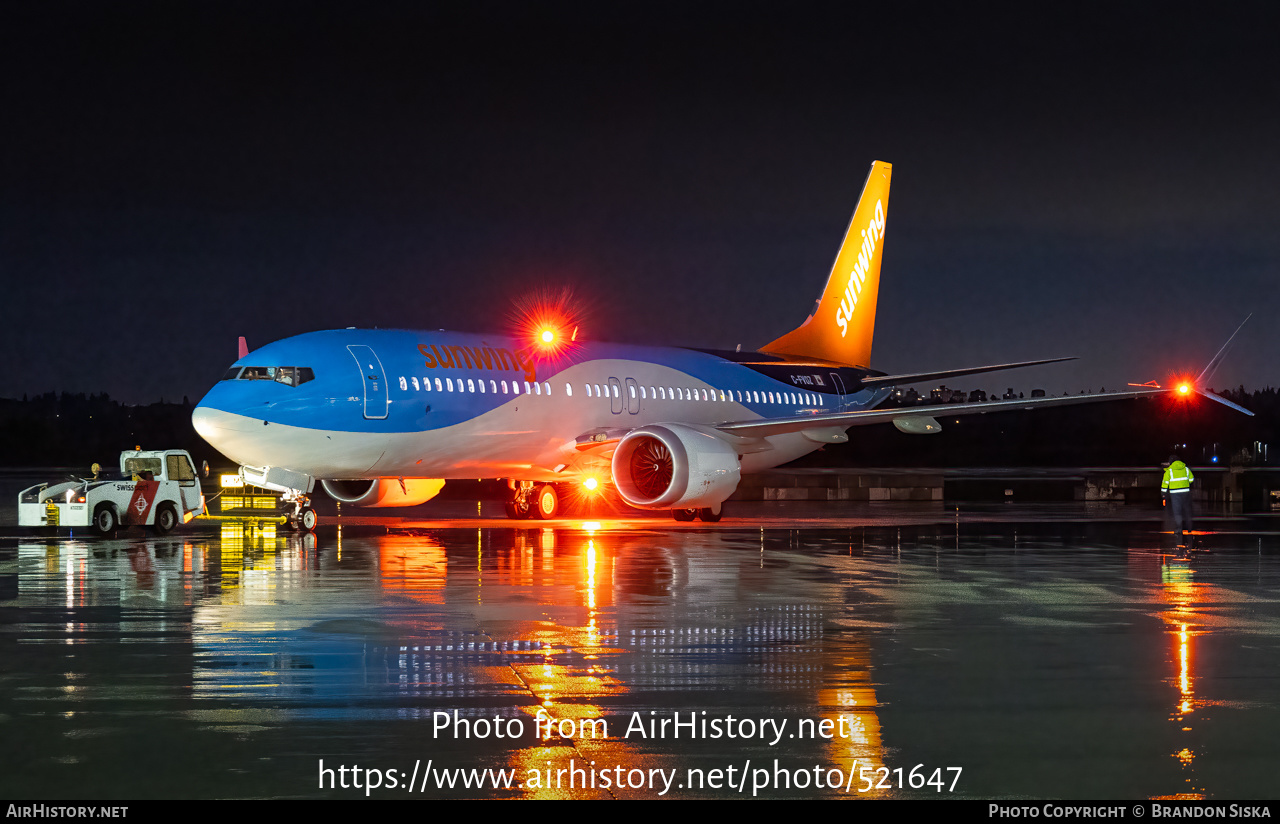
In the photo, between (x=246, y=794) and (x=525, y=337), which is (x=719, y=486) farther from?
(x=246, y=794)

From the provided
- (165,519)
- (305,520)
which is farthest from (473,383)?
(165,519)

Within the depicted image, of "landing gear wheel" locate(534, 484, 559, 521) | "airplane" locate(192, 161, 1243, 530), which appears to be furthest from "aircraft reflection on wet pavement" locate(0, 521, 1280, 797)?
"landing gear wheel" locate(534, 484, 559, 521)

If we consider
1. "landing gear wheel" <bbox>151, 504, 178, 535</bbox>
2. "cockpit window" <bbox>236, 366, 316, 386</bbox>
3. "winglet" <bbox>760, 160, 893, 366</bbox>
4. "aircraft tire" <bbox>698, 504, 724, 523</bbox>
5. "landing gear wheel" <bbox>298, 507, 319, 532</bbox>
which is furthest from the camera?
"winglet" <bbox>760, 160, 893, 366</bbox>

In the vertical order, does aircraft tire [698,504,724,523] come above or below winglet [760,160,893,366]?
below

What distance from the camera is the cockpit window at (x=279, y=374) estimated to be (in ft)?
83.7

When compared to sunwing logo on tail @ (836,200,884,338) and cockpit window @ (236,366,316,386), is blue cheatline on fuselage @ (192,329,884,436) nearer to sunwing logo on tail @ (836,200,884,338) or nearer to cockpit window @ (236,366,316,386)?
cockpit window @ (236,366,316,386)

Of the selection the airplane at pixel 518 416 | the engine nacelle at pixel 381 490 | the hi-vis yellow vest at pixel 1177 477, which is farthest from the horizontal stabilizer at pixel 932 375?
the engine nacelle at pixel 381 490

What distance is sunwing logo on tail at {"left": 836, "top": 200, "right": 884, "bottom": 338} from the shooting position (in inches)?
1615

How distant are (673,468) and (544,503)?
15.7 ft

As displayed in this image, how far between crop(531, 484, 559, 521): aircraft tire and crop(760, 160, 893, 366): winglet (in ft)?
33.1
